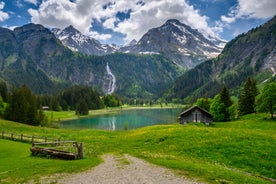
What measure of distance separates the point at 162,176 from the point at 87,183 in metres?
5.94

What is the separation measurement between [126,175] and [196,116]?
67.2m

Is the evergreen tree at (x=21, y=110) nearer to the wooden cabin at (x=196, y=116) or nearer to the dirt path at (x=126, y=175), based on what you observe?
the wooden cabin at (x=196, y=116)

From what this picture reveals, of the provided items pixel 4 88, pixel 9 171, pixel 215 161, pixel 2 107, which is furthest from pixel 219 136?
pixel 4 88

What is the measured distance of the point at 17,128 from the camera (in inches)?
2520

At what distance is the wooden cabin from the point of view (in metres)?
83.7

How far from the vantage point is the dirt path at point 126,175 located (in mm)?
19384

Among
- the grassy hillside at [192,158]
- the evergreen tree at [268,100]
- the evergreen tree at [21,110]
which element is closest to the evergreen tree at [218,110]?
the evergreen tree at [268,100]

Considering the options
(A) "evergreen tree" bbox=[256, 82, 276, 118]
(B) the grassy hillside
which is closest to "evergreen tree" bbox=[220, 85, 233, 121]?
(A) "evergreen tree" bbox=[256, 82, 276, 118]

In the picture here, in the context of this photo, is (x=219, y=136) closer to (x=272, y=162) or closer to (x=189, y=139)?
(x=189, y=139)

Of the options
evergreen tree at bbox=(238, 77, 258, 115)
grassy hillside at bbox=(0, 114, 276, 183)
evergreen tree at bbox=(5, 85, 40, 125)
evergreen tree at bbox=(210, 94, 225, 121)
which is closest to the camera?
Result: grassy hillside at bbox=(0, 114, 276, 183)

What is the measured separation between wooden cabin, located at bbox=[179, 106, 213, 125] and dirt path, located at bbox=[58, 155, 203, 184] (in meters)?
61.8

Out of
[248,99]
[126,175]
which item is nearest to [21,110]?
[248,99]

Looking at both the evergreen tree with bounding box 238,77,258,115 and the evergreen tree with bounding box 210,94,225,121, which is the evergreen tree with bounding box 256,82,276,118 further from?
the evergreen tree with bounding box 210,94,225,121

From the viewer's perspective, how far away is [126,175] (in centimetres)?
2114
